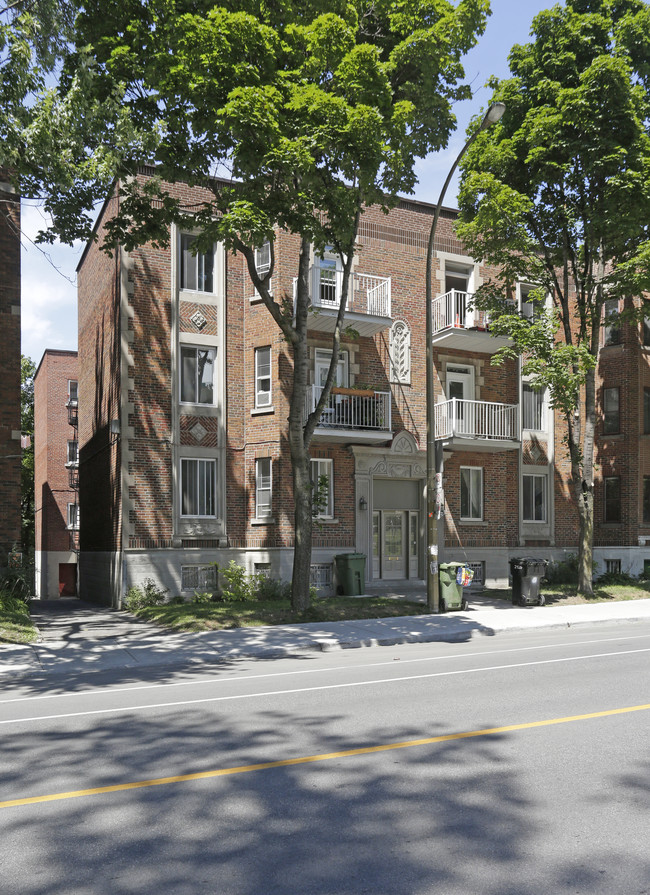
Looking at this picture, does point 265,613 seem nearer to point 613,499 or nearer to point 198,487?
point 198,487

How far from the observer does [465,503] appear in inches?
1003

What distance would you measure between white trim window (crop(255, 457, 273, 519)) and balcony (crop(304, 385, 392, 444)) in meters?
1.76

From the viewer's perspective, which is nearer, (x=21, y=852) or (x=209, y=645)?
(x=21, y=852)

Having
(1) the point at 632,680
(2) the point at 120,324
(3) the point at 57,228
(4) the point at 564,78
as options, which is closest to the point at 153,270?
(2) the point at 120,324

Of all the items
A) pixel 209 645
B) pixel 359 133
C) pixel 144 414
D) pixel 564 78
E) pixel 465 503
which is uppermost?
pixel 564 78

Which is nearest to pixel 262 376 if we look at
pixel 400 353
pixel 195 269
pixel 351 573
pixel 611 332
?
pixel 195 269

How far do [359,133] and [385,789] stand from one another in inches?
444

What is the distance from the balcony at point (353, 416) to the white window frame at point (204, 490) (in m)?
3.25

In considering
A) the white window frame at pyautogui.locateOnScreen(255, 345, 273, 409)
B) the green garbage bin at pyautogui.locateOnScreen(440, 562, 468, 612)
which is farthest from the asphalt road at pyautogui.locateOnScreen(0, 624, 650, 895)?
the white window frame at pyautogui.locateOnScreen(255, 345, 273, 409)

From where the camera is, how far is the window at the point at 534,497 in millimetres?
26812

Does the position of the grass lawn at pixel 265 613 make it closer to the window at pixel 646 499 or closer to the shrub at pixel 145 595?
the shrub at pixel 145 595

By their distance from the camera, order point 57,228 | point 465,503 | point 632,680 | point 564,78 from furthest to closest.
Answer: point 465,503, point 564,78, point 57,228, point 632,680

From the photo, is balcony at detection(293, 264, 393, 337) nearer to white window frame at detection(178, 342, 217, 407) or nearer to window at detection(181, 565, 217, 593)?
white window frame at detection(178, 342, 217, 407)

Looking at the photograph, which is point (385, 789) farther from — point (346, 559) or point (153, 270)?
point (153, 270)
